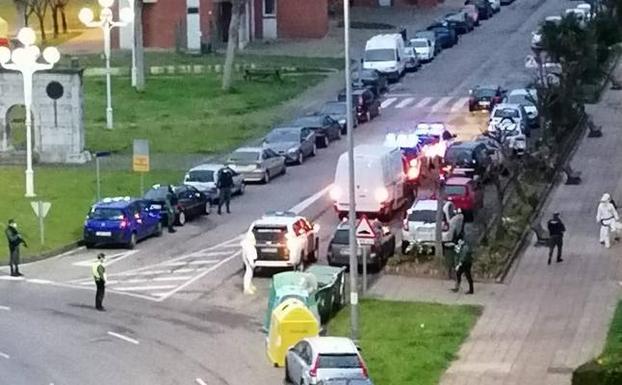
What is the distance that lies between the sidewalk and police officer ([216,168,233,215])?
9.60 metres

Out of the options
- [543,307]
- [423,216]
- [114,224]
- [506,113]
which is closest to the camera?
[543,307]

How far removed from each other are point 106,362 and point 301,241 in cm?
1067

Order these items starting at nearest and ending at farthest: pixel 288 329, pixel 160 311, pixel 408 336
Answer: pixel 288 329 < pixel 408 336 < pixel 160 311

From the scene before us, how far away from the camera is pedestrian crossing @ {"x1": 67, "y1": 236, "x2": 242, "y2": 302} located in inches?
1736

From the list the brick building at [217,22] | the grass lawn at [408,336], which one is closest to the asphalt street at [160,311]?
the grass lawn at [408,336]

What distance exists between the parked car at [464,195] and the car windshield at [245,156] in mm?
8764

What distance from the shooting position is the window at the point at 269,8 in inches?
4082

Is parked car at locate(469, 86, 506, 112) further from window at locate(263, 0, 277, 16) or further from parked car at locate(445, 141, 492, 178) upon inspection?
window at locate(263, 0, 277, 16)

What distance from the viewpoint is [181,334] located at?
39.2 metres

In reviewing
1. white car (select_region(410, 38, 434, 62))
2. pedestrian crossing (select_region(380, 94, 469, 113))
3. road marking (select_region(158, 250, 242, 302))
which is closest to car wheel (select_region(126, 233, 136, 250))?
road marking (select_region(158, 250, 242, 302))

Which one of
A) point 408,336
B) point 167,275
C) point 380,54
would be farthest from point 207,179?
point 380,54

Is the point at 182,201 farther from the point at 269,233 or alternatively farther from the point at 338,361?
the point at 338,361

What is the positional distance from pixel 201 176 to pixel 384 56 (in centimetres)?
3278

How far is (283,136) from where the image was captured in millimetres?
66125
